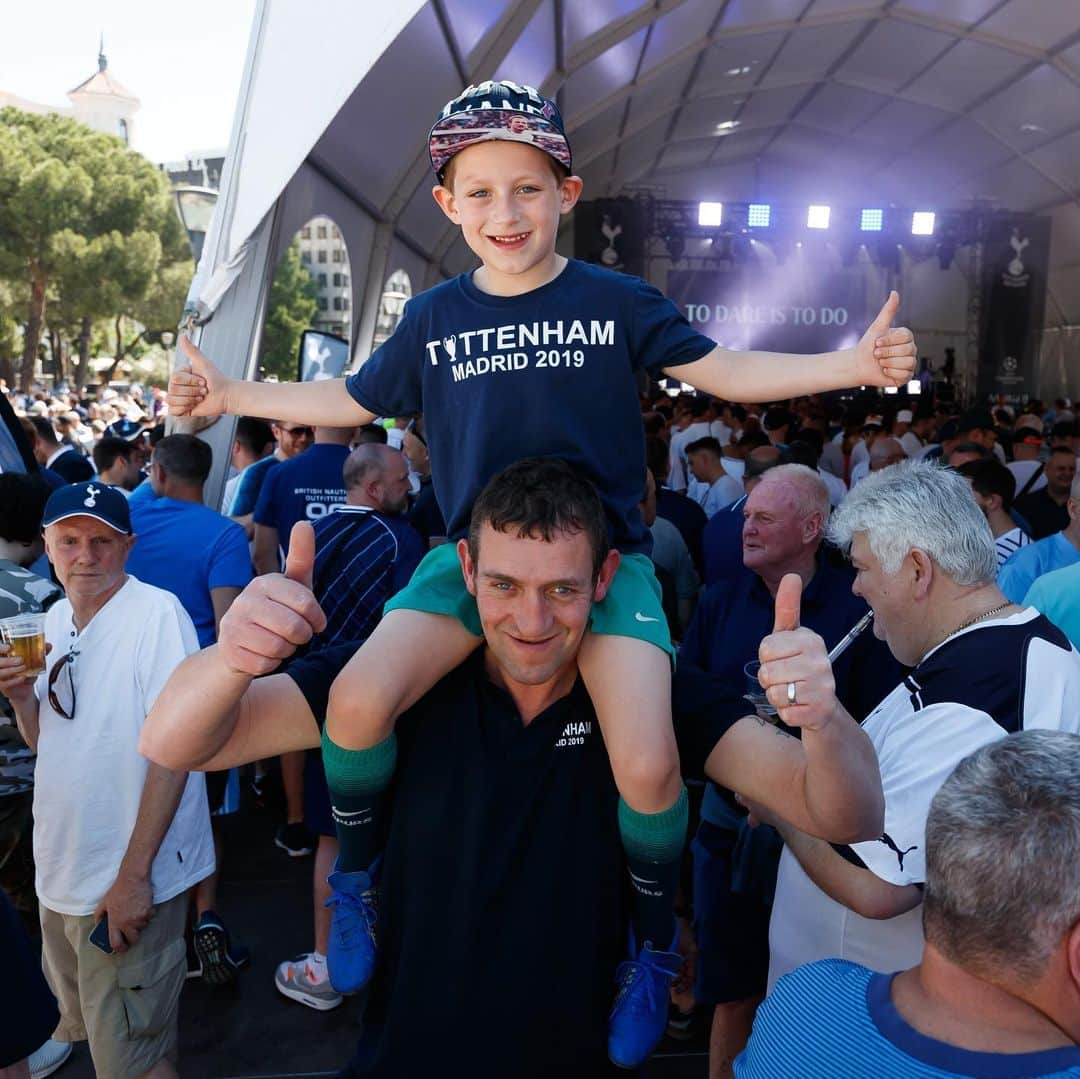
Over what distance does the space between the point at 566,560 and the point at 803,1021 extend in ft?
2.82

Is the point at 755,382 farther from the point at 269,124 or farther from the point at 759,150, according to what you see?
the point at 759,150

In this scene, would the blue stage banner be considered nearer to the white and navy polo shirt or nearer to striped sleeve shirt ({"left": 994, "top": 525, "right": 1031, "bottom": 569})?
striped sleeve shirt ({"left": 994, "top": 525, "right": 1031, "bottom": 569})

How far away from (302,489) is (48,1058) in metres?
3.00

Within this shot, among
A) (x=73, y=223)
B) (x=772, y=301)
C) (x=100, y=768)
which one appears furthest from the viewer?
(x=73, y=223)

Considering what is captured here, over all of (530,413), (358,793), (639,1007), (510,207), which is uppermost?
(510,207)

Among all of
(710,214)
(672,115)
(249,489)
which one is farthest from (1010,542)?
(672,115)

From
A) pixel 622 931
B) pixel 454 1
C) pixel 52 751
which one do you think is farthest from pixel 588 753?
pixel 454 1

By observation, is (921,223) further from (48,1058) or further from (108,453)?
(48,1058)

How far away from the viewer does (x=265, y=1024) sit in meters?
4.03

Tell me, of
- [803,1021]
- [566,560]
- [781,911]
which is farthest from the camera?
[781,911]

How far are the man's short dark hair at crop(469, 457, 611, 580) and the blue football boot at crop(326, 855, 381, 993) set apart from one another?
744 millimetres

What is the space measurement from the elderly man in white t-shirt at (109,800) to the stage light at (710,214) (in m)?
17.1

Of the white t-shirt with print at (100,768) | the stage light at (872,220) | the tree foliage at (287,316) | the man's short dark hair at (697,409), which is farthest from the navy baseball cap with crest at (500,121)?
the tree foliage at (287,316)

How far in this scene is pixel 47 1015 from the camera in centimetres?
228
